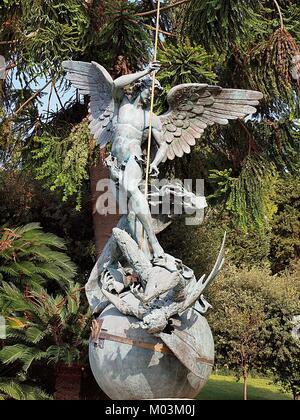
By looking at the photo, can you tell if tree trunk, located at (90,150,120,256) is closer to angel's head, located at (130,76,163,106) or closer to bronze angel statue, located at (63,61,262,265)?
bronze angel statue, located at (63,61,262,265)

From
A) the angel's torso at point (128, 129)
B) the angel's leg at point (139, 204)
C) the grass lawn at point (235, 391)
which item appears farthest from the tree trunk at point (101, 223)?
the grass lawn at point (235, 391)

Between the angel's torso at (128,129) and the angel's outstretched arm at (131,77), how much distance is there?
9.0 inches

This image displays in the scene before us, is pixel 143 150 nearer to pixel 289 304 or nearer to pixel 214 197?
pixel 214 197

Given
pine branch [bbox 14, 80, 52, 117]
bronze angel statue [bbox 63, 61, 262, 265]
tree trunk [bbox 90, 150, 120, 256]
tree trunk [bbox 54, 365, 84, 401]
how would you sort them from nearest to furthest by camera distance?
bronze angel statue [bbox 63, 61, 262, 265] → tree trunk [bbox 54, 365, 84, 401] → tree trunk [bbox 90, 150, 120, 256] → pine branch [bbox 14, 80, 52, 117]

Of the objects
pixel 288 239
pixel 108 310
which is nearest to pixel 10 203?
pixel 108 310

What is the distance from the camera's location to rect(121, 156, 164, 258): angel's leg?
28.6 ft

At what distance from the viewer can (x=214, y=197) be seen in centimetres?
1389

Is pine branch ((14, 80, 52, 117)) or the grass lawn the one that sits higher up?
pine branch ((14, 80, 52, 117))

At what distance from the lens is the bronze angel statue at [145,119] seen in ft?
29.3

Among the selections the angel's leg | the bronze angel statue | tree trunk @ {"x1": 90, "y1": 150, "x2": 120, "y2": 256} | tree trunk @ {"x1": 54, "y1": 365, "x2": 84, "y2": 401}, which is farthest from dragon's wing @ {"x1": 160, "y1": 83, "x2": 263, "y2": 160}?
tree trunk @ {"x1": 54, "y1": 365, "x2": 84, "y2": 401}

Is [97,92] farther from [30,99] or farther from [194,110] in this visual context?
[30,99]

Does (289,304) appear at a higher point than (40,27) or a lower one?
lower

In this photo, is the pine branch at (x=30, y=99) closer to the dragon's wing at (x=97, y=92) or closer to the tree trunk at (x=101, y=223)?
the tree trunk at (x=101, y=223)
